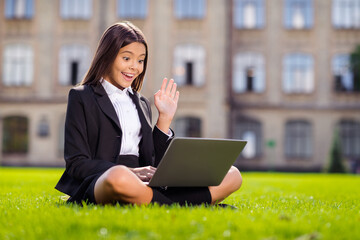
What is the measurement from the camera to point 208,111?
25.2 m

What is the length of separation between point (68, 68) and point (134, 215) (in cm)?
2367

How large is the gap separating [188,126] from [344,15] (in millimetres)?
10604

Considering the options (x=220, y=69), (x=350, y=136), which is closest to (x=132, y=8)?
(x=220, y=69)

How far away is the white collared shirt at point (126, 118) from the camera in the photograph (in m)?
4.31

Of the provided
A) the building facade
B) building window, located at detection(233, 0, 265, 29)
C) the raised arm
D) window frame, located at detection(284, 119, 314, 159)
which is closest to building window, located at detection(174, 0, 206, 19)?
the building facade

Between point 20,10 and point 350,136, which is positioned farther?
point 350,136

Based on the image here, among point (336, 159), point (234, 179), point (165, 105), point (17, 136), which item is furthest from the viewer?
point (17, 136)

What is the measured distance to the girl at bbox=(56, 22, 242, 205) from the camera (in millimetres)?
3916

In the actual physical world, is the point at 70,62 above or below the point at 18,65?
above

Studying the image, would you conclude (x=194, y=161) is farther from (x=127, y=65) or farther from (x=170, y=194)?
(x=127, y=65)

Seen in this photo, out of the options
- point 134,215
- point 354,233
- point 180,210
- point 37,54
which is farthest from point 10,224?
point 37,54

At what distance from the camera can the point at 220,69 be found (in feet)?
82.7

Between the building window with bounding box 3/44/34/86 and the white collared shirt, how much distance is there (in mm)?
22815

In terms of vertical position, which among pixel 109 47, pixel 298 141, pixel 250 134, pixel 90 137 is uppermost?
pixel 109 47
